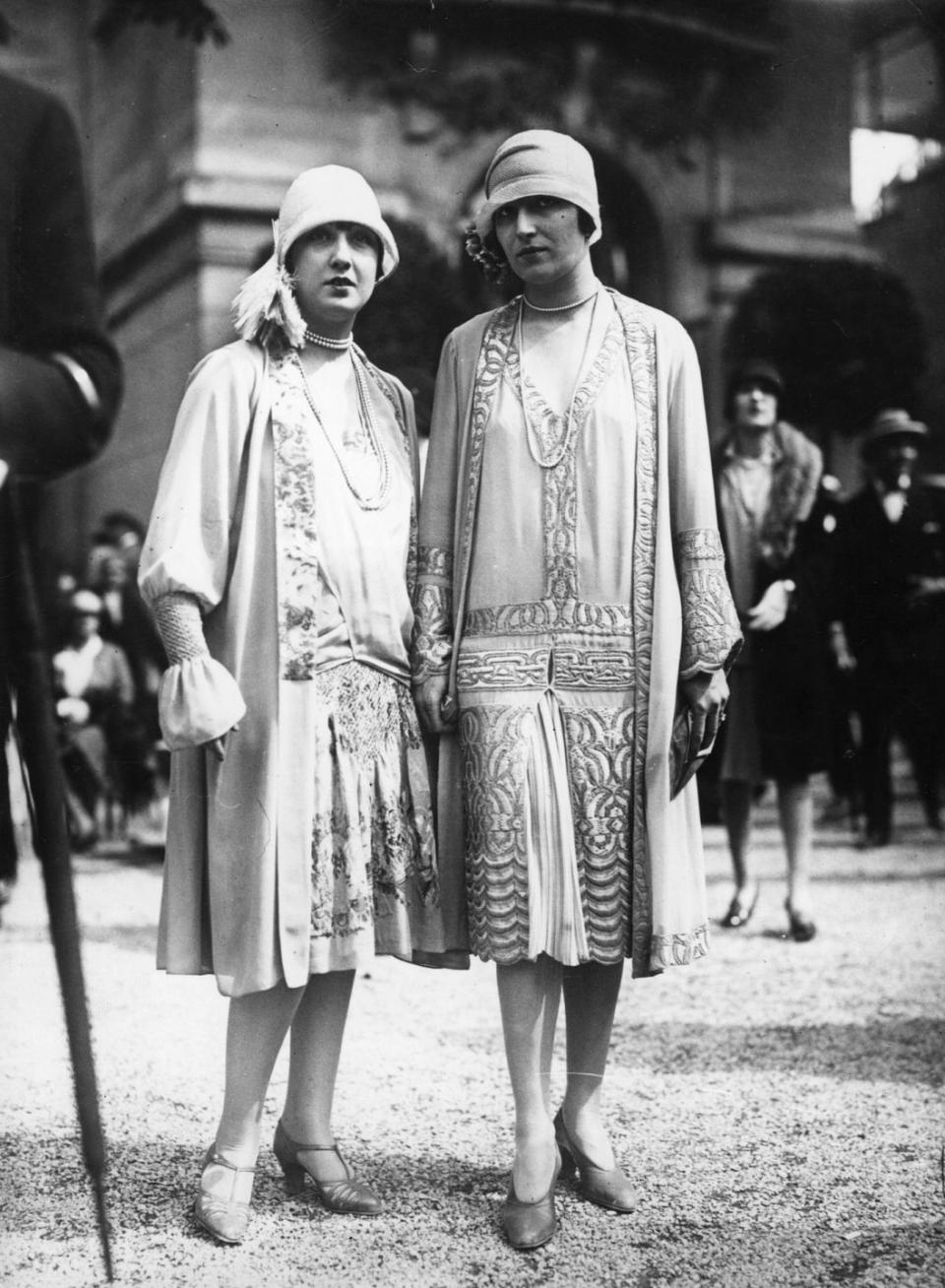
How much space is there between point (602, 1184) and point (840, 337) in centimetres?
819

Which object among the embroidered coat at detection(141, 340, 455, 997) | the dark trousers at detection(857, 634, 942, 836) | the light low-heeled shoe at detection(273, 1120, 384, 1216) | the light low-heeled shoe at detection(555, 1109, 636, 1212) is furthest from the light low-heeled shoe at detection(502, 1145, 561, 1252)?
the dark trousers at detection(857, 634, 942, 836)

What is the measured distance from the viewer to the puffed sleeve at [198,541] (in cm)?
246

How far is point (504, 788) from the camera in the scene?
262cm

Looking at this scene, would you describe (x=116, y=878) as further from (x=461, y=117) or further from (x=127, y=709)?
(x=461, y=117)

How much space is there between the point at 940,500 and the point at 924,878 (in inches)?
93.8

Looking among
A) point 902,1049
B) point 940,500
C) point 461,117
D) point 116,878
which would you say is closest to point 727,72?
point 461,117

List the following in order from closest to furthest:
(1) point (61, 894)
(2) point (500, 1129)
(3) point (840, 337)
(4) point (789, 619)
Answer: (1) point (61, 894) → (2) point (500, 1129) → (4) point (789, 619) → (3) point (840, 337)

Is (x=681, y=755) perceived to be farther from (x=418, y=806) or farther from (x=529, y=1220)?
(x=529, y=1220)

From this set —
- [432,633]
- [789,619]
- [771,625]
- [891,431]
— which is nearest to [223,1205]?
[432,633]

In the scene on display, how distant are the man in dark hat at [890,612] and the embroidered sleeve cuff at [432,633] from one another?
357 centimetres

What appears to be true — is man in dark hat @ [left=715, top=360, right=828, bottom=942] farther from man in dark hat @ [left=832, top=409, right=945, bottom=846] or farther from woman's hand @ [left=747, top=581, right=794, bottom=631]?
man in dark hat @ [left=832, top=409, right=945, bottom=846]

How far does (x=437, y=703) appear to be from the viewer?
271 cm

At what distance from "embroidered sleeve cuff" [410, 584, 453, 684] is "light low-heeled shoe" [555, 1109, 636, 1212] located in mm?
979

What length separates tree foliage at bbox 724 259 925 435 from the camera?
9.40 metres
